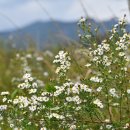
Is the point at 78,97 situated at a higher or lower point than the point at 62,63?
lower

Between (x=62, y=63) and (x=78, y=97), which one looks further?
(x=62, y=63)

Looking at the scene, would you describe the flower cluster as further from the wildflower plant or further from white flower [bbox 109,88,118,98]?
white flower [bbox 109,88,118,98]

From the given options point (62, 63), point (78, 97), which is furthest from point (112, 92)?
point (62, 63)

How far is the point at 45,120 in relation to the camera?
311 centimetres

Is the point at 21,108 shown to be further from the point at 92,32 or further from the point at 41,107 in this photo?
the point at 92,32

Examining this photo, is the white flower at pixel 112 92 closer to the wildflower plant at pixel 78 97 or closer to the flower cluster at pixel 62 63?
the wildflower plant at pixel 78 97

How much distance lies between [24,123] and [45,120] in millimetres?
130

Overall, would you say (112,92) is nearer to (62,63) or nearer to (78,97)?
(78,97)

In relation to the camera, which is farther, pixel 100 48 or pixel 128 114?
pixel 128 114

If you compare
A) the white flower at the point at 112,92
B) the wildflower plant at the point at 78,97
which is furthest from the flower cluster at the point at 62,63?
the white flower at the point at 112,92

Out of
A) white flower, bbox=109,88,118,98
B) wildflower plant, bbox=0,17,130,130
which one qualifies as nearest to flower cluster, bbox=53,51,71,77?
wildflower plant, bbox=0,17,130,130

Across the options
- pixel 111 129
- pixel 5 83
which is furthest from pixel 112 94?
pixel 5 83

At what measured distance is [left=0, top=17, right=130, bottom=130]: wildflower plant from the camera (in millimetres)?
3072

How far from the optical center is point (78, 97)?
308 centimetres
